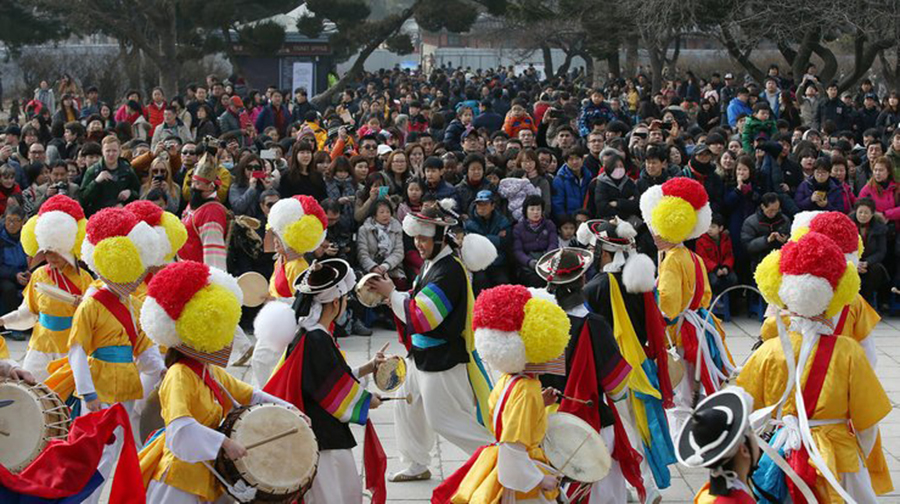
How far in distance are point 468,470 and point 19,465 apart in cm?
198

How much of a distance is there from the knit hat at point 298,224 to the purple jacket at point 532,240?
437cm

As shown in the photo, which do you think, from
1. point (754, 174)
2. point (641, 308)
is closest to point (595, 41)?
point (754, 174)

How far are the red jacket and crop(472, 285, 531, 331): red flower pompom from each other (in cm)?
742

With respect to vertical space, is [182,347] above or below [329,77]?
above

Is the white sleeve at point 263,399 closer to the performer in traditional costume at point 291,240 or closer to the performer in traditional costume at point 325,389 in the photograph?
the performer in traditional costume at point 325,389

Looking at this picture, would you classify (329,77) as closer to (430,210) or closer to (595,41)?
(595,41)

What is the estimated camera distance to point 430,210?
730 cm

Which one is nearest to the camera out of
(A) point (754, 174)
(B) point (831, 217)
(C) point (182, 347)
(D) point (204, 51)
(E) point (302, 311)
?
(C) point (182, 347)

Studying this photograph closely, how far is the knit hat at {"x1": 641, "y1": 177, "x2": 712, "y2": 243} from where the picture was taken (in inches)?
314

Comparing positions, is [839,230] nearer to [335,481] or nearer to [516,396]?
[516,396]

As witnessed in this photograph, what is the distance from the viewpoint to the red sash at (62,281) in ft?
26.3

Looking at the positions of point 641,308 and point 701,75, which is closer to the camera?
point 641,308

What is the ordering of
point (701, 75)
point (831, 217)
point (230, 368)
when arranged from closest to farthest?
1. point (831, 217)
2. point (230, 368)
3. point (701, 75)

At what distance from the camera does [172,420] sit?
527cm
